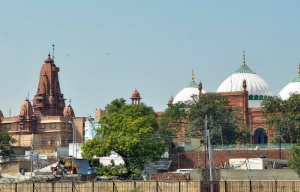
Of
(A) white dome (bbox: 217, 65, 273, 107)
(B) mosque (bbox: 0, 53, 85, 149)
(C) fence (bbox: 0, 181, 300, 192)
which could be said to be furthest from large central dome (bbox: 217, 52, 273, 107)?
(C) fence (bbox: 0, 181, 300, 192)

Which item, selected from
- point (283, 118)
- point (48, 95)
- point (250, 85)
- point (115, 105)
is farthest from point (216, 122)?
point (48, 95)

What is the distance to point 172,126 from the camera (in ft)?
225

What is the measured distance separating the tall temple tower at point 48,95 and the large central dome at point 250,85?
22256mm

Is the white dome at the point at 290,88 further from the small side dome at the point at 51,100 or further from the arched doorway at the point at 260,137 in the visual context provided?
the small side dome at the point at 51,100

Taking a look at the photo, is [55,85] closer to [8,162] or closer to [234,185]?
[8,162]

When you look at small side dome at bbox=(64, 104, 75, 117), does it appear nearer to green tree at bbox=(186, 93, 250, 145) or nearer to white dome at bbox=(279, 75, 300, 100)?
white dome at bbox=(279, 75, 300, 100)

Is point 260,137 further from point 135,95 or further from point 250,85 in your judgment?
point 135,95

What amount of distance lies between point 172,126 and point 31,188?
30.7 m

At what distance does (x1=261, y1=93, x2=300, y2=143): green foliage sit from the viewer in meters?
59.0

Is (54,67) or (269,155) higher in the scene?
(54,67)

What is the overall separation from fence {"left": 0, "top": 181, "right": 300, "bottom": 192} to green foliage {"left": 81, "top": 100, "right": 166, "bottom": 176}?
1133 cm

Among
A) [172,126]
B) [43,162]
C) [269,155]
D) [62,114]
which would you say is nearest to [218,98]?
[172,126]

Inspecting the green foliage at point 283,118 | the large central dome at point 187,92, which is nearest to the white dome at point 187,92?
the large central dome at point 187,92

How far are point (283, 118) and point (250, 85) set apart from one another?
15.5 metres
